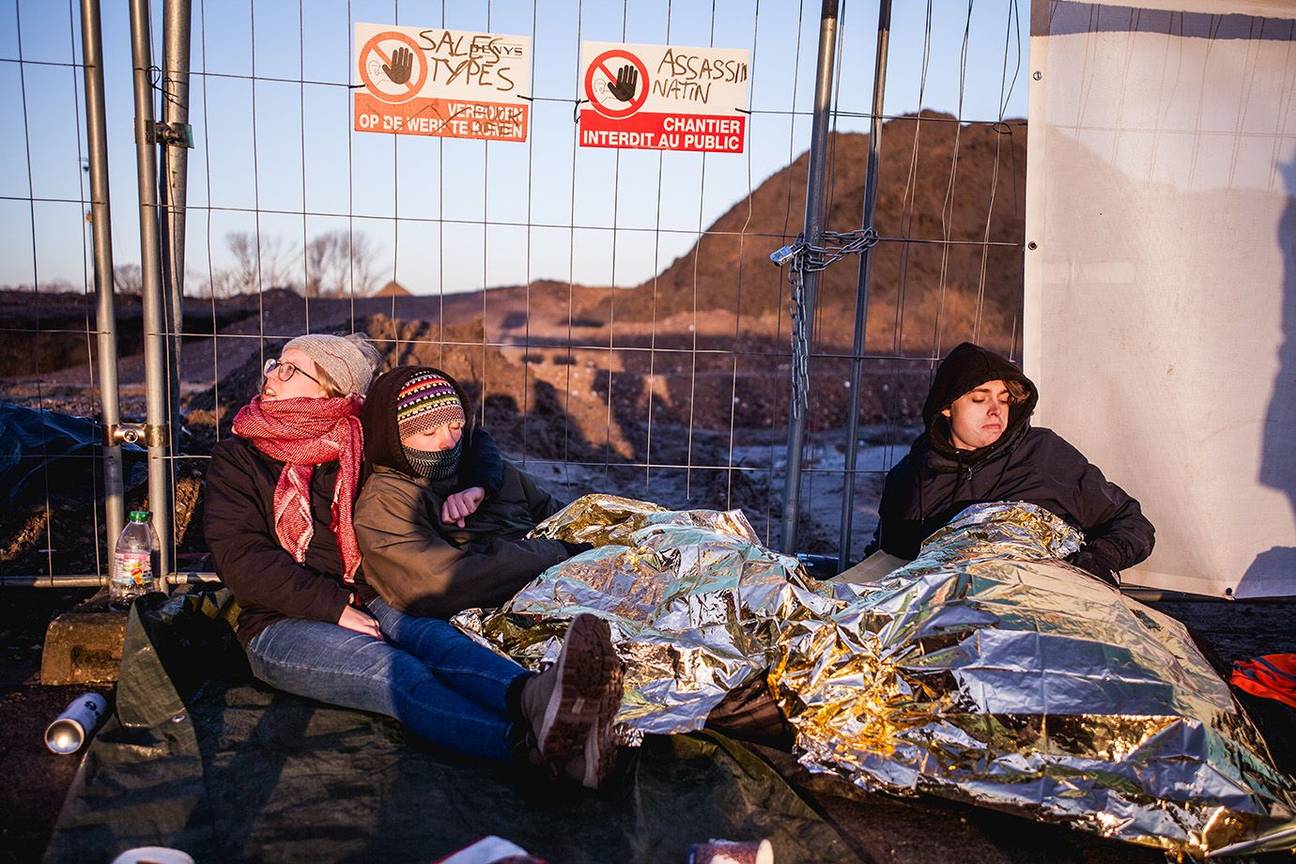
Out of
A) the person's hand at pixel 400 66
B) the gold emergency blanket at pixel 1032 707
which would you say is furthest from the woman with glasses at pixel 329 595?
the person's hand at pixel 400 66

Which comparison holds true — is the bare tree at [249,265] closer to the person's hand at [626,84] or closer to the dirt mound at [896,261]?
the person's hand at [626,84]

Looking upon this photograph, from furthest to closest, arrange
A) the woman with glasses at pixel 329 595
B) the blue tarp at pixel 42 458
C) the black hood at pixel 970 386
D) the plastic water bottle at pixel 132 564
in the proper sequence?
the blue tarp at pixel 42 458 < the plastic water bottle at pixel 132 564 < the black hood at pixel 970 386 < the woman with glasses at pixel 329 595

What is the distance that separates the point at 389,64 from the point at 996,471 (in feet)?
8.37

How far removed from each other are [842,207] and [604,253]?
55.8 feet

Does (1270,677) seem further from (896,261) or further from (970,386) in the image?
(896,261)

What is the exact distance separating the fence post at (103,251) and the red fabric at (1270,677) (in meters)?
3.72

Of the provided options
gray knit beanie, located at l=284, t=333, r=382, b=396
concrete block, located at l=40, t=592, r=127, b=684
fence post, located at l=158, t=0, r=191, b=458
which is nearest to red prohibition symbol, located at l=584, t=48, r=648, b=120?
gray knit beanie, located at l=284, t=333, r=382, b=396

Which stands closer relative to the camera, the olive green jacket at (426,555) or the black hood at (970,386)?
the olive green jacket at (426,555)

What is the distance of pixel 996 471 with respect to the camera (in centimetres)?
284

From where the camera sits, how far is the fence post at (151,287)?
116 inches

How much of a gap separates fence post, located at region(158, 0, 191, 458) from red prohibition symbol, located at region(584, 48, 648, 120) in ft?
4.58

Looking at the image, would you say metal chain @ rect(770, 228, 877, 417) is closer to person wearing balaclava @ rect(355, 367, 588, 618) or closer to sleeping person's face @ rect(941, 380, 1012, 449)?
sleeping person's face @ rect(941, 380, 1012, 449)

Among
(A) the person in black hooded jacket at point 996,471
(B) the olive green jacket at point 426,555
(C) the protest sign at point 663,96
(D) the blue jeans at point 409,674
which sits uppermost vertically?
(C) the protest sign at point 663,96

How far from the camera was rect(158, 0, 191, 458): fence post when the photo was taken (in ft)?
10.2
